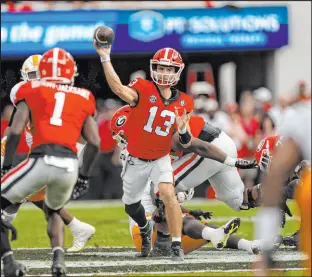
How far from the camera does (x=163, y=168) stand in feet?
Answer: 26.5

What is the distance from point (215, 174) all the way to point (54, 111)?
2.76m

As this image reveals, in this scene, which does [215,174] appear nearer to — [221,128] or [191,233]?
[191,233]

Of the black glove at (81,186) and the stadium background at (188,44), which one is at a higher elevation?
the stadium background at (188,44)

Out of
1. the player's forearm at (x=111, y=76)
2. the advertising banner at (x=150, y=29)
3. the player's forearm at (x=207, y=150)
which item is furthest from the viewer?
the advertising banner at (x=150, y=29)

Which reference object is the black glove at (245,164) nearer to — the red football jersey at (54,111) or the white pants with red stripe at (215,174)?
the white pants with red stripe at (215,174)

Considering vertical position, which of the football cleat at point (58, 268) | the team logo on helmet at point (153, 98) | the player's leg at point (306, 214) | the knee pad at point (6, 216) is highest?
the team logo on helmet at point (153, 98)

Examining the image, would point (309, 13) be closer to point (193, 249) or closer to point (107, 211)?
point (107, 211)

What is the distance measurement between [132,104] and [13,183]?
6.28 feet

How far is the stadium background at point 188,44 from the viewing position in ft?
61.6

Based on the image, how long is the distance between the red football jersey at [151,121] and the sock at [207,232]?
699 millimetres

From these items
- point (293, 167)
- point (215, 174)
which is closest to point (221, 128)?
point (215, 174)

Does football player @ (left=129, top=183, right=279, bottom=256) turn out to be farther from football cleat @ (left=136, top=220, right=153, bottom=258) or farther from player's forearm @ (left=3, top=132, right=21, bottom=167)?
player's forearm @ (left=3, top=132, right=21, bottom=167)

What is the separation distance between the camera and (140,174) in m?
8.16

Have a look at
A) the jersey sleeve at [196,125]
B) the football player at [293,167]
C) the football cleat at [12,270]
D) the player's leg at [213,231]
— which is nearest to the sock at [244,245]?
the player's leg at [213,231]
